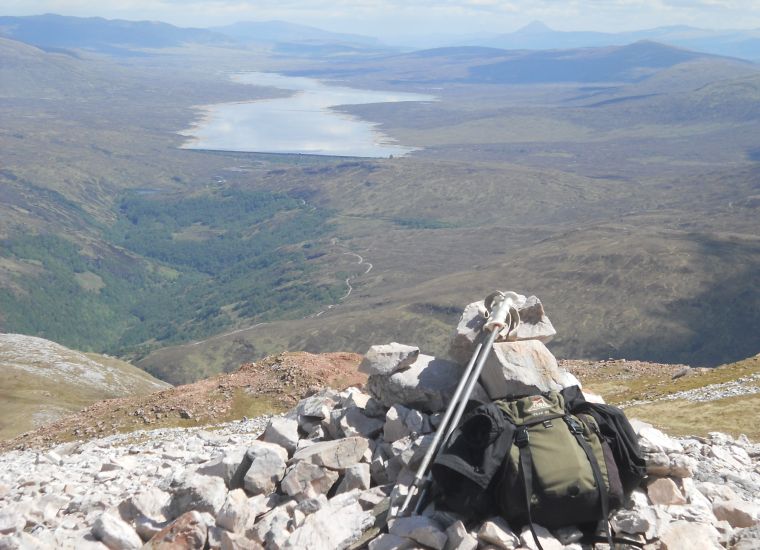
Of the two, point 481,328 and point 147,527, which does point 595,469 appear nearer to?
point 481,328

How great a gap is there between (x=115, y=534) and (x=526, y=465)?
7.92m

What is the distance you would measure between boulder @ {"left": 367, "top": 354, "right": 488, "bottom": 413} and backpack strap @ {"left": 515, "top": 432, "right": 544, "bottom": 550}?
4.09 metres

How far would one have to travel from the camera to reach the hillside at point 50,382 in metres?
61.4

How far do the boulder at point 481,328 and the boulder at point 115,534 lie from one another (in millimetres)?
8278

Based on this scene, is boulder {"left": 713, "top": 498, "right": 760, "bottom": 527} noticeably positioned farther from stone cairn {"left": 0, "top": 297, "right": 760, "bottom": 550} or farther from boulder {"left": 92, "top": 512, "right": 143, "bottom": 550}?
boulder {"left": 92, "top": 512, "right": 143, "bottom": 550}

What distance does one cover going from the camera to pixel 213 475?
1644cm

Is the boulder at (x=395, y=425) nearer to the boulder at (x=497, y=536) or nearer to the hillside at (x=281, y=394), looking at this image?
the boulder at (x=497, y=536)

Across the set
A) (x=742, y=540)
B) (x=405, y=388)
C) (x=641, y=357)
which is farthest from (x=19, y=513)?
(x=641, y=357)

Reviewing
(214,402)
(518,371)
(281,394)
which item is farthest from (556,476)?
(214,402)

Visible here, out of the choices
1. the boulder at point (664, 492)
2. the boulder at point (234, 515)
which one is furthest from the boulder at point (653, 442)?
the boulder at point (234, 515)

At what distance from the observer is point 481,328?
18281 millimetres

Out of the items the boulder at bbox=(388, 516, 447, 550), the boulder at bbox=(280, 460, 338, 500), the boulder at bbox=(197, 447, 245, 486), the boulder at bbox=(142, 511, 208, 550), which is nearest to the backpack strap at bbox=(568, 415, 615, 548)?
the boulder at bbox=(388, 516, 447, 550)

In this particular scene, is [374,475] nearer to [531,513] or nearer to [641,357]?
[531,513]

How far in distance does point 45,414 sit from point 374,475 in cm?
5324
